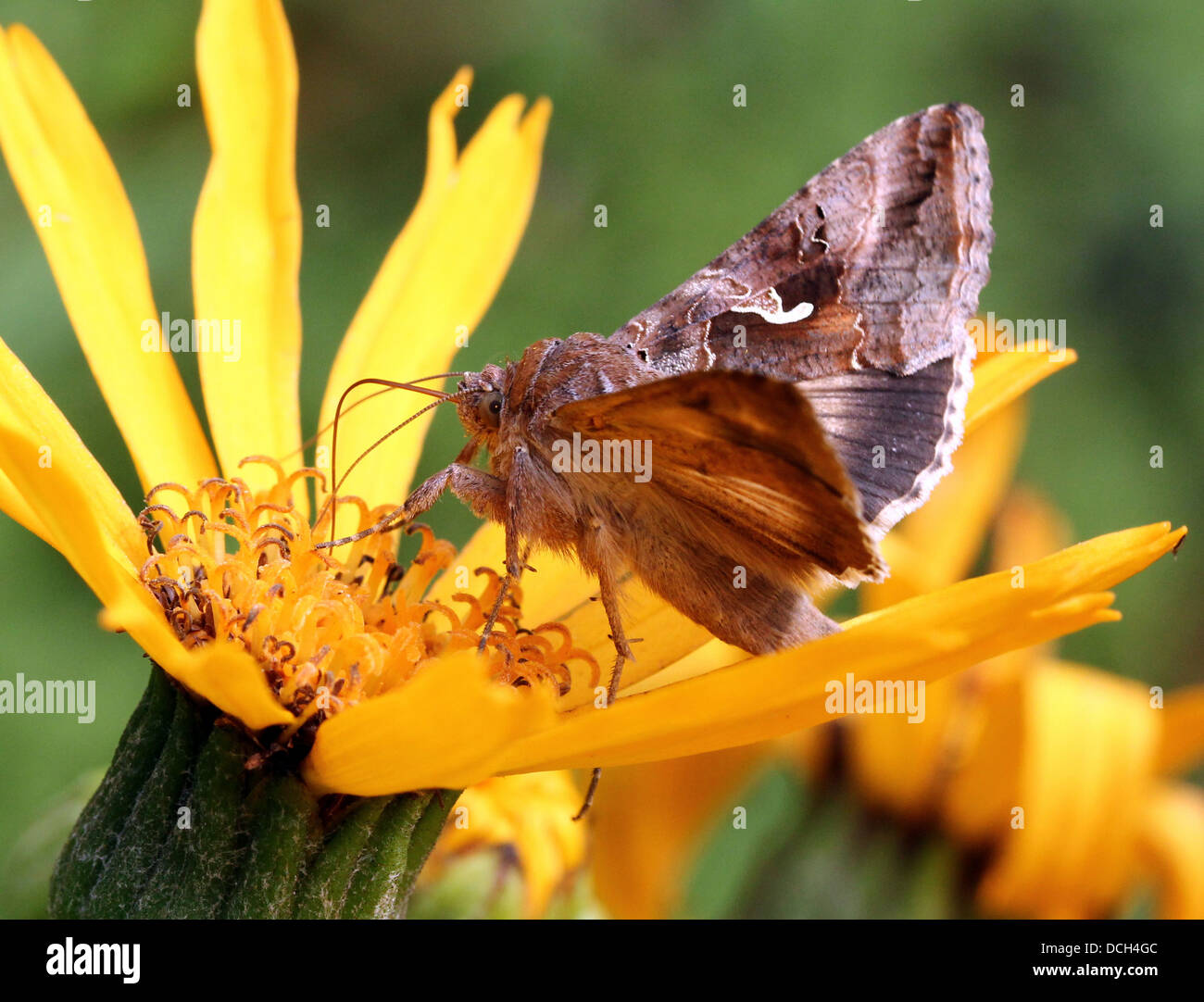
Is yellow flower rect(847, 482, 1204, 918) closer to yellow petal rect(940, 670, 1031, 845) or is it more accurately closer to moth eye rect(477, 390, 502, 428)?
yellow petal rect(940, 670, 1031, 845)

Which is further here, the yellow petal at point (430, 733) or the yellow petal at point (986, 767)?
the yellow petal at point (986, 767)

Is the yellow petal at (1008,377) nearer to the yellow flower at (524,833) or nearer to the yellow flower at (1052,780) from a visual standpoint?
the yellow flower at (1052,780)

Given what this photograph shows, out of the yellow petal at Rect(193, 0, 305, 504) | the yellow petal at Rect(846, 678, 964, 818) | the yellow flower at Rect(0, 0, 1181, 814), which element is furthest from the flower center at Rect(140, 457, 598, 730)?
the yellow petal at Rect(846, 678, 964, 818)

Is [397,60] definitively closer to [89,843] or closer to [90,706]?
[90,706]

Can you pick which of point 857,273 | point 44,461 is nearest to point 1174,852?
point 857,273

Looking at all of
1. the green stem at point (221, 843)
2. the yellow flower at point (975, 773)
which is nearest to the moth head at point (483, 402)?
the green stem at point (221, 843)
